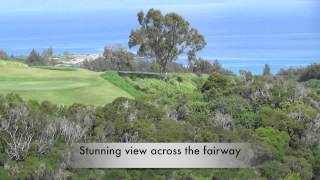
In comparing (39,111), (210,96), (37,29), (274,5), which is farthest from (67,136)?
(274,5)

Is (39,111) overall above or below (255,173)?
above

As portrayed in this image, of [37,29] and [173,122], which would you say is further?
[37,29]

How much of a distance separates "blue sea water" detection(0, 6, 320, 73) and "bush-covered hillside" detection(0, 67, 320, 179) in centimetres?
2974

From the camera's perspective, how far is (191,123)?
1650 cm

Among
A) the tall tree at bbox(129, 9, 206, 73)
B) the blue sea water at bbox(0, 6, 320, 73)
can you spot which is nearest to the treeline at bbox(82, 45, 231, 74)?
the blue sea water at bbox(0, 6, 320, 73)

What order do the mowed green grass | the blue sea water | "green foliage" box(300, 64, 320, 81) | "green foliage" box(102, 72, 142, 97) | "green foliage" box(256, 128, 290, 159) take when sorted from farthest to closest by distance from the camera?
the blue sea water
"green foliage" box(300, 64, 320, 81)
"green foliage" box(102, 72, 142, 97)
the mowed green grass
"green foliage" box(256, 128, 290, 159)

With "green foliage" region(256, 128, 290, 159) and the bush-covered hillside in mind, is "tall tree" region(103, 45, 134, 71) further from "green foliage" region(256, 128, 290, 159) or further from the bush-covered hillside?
"green foliage" region(256, 128, 290, 159)

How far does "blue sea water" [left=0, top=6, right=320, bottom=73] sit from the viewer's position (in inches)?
2891

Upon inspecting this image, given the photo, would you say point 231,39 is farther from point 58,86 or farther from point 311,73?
point 58,86

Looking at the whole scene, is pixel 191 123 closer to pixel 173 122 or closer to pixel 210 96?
pixel 173 122

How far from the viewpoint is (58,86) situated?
24.2m

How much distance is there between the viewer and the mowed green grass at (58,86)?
2177cm

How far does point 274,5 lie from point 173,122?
174 metres

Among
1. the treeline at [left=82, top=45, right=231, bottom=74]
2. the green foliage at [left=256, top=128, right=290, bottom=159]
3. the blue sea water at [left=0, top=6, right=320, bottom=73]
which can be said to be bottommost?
the green foliage at [left=256, top=128, right=290, bottom=159]
